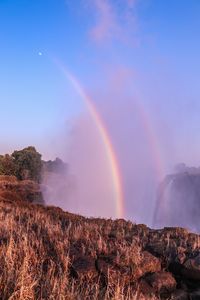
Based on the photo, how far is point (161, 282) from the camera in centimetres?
887

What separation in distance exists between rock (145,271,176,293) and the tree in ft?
186

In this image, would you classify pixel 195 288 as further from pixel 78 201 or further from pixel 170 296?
pixel 78 201

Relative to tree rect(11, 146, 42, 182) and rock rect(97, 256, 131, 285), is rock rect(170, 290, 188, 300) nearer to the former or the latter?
rock rect(97, 256, 131, 285)

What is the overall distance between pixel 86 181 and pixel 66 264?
4146cm

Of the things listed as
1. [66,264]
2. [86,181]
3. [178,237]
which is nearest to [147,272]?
[66,264]

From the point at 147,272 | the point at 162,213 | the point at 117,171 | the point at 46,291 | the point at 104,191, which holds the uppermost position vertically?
the point at 117,171

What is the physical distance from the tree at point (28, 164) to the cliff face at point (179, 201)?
77.9 feet

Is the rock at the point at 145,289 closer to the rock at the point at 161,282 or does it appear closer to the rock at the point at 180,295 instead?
the rock at the point at 161,282

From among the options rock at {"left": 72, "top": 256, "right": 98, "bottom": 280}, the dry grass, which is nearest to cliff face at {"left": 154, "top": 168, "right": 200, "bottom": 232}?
the dry grass

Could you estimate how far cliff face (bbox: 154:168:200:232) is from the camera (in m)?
41.3

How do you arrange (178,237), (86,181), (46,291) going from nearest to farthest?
(46,291) → (178,237) → (86,181)

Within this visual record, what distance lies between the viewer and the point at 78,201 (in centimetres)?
4347

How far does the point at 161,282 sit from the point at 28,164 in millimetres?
60463

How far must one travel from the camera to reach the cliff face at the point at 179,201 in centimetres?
4130
